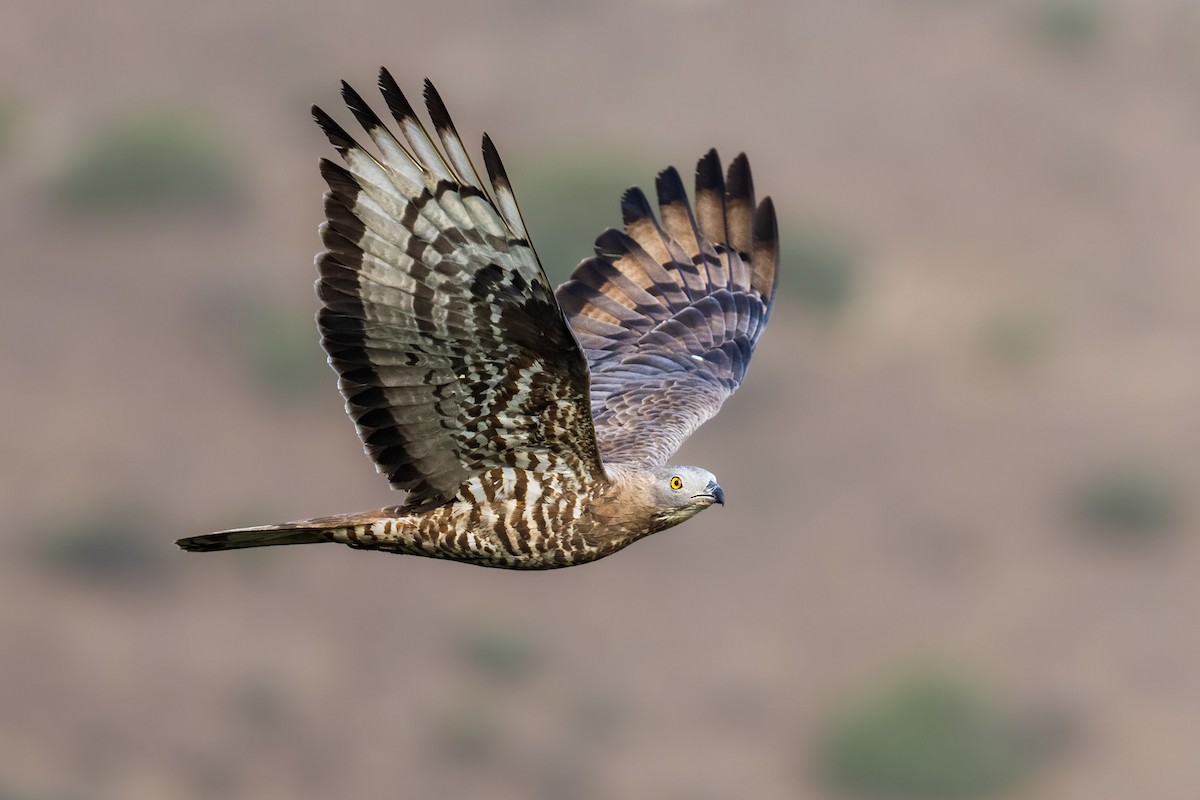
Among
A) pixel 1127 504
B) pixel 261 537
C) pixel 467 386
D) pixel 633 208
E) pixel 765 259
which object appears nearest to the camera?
pixel 467 386

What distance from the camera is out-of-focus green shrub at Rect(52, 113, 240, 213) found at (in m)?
48.7

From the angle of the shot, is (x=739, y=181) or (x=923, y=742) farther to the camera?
(x=923, y=742)

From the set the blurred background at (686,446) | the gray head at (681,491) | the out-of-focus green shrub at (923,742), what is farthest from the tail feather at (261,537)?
the out-of-focus green shrub at (923,742)

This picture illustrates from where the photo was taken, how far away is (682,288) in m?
13.1

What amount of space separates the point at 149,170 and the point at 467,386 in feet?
143

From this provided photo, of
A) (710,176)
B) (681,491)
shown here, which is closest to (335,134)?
(681,491)

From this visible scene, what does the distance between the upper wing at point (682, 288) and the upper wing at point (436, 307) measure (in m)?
2.94

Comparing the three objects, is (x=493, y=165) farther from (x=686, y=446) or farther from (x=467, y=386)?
(x=686, y=446)

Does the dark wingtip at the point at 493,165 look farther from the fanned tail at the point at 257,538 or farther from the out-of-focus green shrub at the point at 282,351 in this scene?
the out-of-focus green shrub at the point at 282,351

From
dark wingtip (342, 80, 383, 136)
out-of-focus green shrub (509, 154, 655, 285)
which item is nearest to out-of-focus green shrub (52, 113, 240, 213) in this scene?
out-of-focus green shrub (509, 154, 655, 285)

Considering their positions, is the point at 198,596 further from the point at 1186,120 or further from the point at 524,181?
the point at 1186,120

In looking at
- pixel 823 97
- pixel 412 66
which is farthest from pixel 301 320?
pixel 823 97

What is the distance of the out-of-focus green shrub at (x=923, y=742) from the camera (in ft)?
130

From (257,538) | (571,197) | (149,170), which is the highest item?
(571,197)
